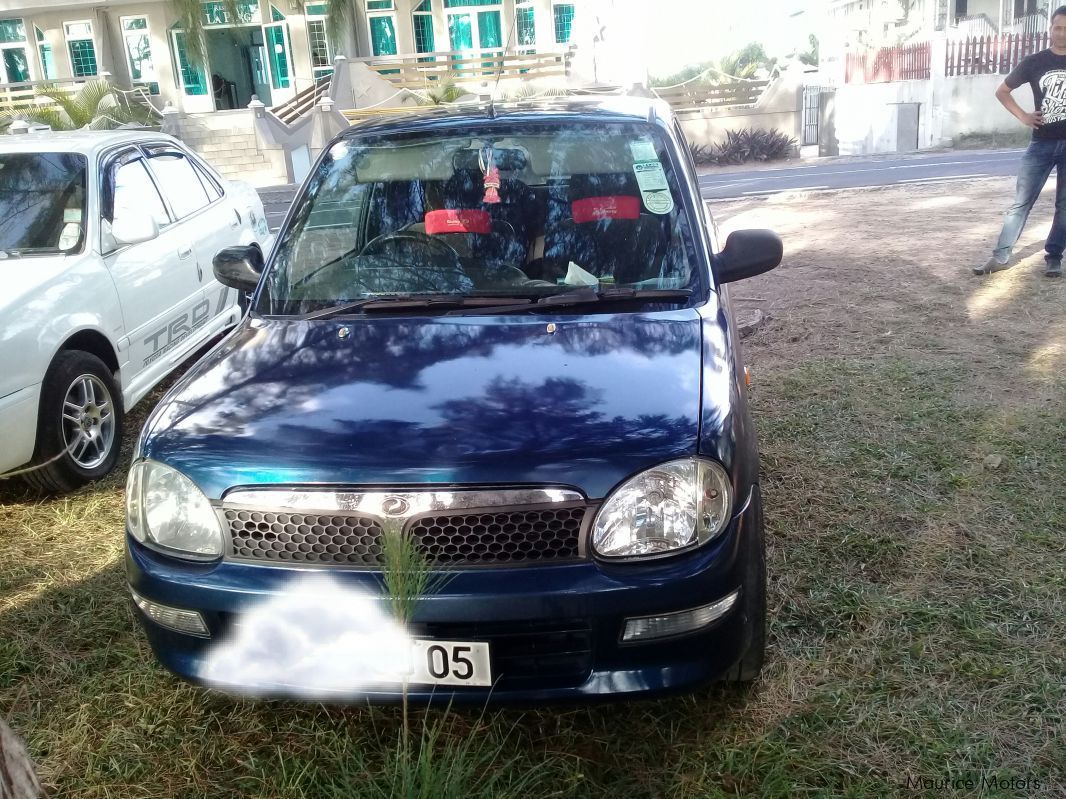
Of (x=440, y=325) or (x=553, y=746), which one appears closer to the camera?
(x=553, y=746)

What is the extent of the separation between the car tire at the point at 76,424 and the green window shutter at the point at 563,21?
82.9 ft

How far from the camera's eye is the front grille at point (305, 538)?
2242 mm

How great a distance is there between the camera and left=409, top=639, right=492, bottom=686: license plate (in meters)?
2.23

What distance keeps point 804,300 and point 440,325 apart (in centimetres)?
506

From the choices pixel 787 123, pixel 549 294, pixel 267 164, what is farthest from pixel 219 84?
pixel 549 294

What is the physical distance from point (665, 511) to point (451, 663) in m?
0.64

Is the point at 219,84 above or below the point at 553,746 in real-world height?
above

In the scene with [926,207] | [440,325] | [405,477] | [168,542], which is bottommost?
[926,207]

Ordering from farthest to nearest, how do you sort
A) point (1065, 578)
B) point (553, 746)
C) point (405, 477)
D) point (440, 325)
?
point (1065, 578), point (440, 325), point (553, 746), point (405, 477)

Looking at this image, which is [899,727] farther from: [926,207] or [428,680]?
[926,207]

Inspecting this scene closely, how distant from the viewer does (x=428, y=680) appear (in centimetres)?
226

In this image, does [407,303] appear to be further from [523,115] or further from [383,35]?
[383,35]

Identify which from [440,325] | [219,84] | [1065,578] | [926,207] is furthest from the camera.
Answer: [219,84]

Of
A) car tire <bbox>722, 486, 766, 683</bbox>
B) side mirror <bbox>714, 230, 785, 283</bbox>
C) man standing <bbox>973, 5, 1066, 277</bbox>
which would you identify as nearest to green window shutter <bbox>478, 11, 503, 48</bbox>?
man standing <bbox>973, 5, 1066, 277</bbox>
